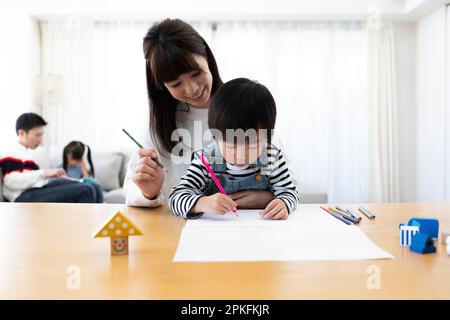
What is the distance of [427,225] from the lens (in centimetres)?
74

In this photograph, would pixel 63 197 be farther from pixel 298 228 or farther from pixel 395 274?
pixel 395 274

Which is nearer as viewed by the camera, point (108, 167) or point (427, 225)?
point (427, 225)

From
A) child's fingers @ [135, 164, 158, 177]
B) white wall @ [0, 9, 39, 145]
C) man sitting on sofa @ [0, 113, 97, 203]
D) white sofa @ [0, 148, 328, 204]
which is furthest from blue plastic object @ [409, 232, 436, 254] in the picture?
white wall @ [0, 9, 39, 145]

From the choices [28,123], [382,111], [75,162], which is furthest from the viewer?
[382,111]

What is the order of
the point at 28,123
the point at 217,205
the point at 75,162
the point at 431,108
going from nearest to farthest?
the point at 217,205, the point at 28,123, the point at 75,162, the point at 431,108

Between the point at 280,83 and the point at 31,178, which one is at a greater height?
the point at 280,83

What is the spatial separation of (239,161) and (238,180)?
65 mm

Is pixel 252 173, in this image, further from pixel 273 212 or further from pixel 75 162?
pixel 75 162

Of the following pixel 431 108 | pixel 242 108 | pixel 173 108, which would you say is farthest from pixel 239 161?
pixel 431 108

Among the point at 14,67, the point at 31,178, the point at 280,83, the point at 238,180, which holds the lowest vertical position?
the point at 31,178

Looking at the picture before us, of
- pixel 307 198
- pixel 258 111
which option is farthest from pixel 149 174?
pixel 307 198

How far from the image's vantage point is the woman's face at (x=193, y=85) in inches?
44.0

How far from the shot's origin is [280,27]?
4.48 meters
